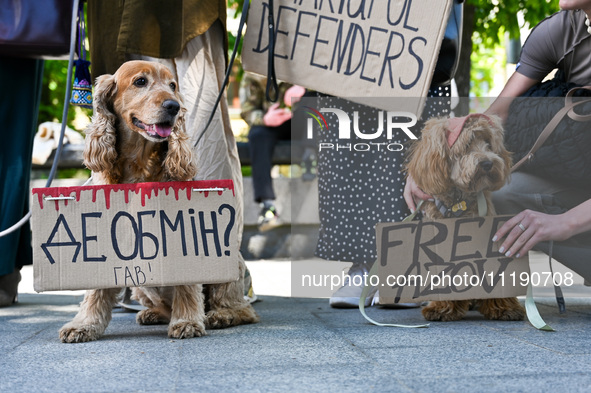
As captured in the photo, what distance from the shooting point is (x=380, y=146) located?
384cm

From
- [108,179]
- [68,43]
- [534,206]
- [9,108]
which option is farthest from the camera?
[9,108]

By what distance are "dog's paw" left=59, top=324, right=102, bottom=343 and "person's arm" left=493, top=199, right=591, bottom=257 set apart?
187cm

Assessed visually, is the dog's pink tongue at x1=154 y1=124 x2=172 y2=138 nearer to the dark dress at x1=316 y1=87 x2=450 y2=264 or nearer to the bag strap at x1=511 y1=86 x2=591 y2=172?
the dark dress at x1=316 y1=87 x2=450 y2=264

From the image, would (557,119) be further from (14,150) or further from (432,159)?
(14,150)

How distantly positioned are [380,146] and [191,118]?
102cm

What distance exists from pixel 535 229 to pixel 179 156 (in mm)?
1653

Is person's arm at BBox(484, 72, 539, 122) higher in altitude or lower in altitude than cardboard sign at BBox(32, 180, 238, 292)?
higher

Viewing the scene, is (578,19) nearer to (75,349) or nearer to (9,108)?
(75,349)

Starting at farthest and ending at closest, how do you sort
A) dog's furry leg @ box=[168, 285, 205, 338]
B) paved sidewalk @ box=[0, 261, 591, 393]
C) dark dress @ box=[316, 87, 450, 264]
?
dark dress @ box=[316, 87, 450, 264], dog's furry leg @ box=[168, 285, 205, 338], paved sidewalk @ box=[0, 261, 591, 393]

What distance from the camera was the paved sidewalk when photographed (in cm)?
226

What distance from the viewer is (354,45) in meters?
3.45

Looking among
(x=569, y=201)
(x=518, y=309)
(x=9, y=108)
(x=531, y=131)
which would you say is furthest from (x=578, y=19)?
(x=9, y=108)

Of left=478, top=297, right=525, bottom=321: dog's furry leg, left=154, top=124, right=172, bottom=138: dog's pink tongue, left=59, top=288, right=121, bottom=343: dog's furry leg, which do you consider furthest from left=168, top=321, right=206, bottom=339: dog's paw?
left=478, top=297, right=525, bottom=321: dog's furry leg

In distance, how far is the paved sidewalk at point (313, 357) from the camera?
226 centimetres
